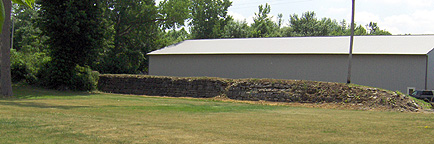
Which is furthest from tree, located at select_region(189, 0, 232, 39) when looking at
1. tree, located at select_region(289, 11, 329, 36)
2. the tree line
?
tree, located at select_region(289, 11, 329, 36)

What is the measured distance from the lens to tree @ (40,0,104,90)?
2981 cm

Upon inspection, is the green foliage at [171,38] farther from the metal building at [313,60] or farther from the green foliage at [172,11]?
the metal building at [313,60]

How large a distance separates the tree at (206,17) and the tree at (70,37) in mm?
49405

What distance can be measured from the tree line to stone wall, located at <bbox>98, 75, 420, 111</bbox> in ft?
9.89

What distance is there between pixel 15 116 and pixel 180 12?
132ft

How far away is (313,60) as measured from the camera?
36406 mm

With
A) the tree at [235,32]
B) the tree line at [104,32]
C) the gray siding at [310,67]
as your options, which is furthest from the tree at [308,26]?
the gray siding at [310,67]

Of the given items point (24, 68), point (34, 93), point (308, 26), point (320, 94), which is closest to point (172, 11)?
point (24, 68)

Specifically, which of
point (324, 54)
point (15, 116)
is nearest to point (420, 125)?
point (15, 116)

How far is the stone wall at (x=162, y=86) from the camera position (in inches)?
1093

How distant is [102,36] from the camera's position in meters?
31.3

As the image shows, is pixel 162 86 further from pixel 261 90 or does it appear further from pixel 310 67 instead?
pixel 310 67

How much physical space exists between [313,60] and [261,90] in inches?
490

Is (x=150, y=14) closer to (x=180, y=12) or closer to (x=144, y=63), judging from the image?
(x=180, y=12)
